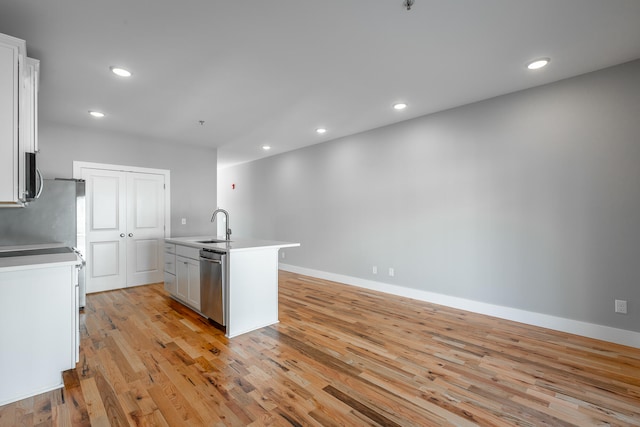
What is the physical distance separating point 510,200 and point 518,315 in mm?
1298

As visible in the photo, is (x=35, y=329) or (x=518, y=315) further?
(x=518, y=315)

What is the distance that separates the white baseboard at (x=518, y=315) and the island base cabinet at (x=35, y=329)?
3731 millimetres

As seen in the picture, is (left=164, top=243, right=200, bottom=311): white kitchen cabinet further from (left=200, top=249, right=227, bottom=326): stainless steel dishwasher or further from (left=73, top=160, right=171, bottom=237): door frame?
(left=73, top=160, right=171, bottom=237): door frame

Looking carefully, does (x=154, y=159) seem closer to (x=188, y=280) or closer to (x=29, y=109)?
(x=188, y=280)

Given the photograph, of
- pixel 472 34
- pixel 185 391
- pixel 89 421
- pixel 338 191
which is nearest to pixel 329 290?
pixel 338 191

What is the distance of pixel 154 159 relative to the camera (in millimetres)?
5215

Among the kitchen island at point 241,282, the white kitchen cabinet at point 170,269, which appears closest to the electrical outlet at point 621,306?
the kitchen island at point 241,282

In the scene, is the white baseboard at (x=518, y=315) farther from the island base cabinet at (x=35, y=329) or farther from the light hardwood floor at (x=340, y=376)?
the island base cabinet at (x=35, y=329)

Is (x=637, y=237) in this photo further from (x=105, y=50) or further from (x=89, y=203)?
(x=89, y=203)

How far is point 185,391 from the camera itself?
2.00 m

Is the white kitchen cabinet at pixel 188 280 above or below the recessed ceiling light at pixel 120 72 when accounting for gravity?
below

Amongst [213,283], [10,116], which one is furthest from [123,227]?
[10,116]

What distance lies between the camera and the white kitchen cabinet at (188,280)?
3436mm

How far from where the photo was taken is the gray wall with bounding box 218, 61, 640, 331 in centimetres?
280
